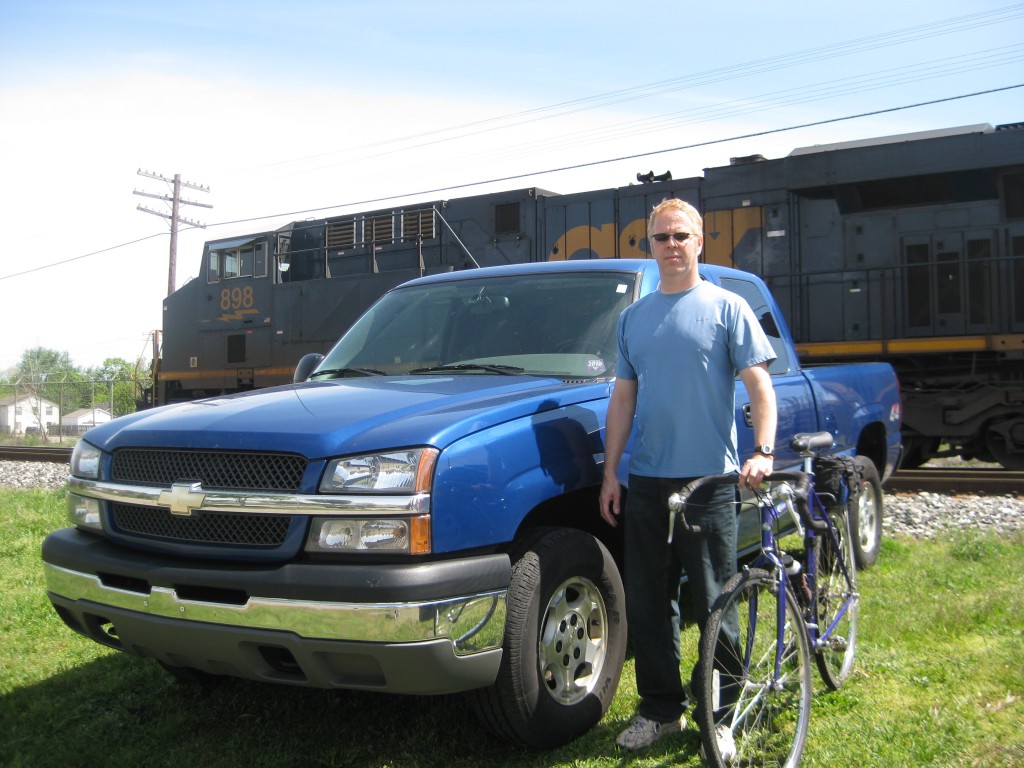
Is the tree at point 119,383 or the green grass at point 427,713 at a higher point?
the tree at point 119,383

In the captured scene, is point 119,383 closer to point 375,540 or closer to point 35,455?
point 35,455

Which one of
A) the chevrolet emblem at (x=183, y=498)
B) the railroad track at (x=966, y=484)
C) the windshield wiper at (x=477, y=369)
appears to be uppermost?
the windshield wiper at (x=477, y=369)

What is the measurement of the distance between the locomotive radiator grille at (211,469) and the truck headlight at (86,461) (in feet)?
0.45

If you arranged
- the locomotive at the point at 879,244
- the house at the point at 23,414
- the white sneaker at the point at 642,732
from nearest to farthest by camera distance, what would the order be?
the white sneaker at the point at 642,732 < the locomotive at the point at 879,244 < the house at the point at 23,414

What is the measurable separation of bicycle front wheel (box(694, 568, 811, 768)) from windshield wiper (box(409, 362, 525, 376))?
129 cm

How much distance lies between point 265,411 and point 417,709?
4.43 ft

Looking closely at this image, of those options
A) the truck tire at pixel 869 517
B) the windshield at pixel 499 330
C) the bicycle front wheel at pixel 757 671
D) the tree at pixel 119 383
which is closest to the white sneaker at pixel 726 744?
the bicycle front wheel at pixel 757 671

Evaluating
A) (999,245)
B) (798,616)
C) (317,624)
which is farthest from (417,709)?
(999,245)

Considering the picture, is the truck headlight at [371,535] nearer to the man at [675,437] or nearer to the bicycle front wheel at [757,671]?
the man at [675,437]

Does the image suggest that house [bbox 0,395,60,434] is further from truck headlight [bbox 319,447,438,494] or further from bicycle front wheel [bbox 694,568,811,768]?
bicycle front wheel [bbox 694,568,811,768]

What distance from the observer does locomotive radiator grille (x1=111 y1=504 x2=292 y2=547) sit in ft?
9.49

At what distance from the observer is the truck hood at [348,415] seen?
2.86 m

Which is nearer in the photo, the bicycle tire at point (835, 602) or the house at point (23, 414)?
the bicycle tire at point (835, 602)

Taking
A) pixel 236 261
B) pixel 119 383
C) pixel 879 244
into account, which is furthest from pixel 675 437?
pixel 119 383
